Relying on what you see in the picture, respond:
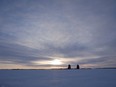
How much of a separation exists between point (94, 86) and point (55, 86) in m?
6.31

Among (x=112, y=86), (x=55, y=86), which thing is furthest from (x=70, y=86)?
(x=112, y=86)

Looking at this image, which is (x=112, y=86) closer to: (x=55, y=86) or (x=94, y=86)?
(x=94, y=86)

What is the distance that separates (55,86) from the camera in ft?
88.8

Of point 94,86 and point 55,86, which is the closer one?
point 94,86

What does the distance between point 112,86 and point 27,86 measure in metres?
13.1

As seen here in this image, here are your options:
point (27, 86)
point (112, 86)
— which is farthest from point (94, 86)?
point (27, 86)

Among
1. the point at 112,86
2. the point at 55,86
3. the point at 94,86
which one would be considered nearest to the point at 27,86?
the point at 55,86

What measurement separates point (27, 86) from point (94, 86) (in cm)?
1058

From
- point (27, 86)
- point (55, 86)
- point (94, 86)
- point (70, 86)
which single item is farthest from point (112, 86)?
point (27, 86)

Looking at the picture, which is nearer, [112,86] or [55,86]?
[112,86]

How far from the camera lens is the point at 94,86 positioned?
25.4m

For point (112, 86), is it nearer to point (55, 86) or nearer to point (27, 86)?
point (55, 86)

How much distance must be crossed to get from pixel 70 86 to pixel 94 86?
12.2ft

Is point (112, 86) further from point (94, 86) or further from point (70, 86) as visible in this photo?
point (70, 86)
